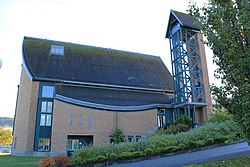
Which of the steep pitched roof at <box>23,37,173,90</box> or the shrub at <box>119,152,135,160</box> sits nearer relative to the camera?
the shrub at <box>119,152,135,160</box>

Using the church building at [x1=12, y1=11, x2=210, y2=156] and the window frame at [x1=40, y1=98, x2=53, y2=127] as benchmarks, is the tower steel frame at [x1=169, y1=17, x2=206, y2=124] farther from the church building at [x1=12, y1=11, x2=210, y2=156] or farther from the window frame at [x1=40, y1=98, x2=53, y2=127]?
the window frame at [x1=40, y1=98, x2=53, y2=127]

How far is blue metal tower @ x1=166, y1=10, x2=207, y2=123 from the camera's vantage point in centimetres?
2350

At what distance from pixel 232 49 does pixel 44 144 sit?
20007mm

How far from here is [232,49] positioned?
563 cm

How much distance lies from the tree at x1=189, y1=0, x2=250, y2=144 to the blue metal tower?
17108 mm

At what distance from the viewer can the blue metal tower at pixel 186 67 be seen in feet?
77.1

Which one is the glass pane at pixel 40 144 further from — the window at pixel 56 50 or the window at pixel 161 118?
the window at pixel 161 118

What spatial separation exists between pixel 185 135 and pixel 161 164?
154 inches

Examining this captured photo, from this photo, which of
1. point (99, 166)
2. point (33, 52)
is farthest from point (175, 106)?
point (33, 52)

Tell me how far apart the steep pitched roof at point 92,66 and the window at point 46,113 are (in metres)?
2.66

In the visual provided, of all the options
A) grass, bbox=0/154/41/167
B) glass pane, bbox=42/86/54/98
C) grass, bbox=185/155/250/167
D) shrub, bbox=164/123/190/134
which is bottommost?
grass, bbox=0/154/41/167

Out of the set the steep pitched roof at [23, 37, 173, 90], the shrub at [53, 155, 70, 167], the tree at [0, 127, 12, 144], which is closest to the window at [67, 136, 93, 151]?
the steep pitched roof at [23, 37, 173, 90]

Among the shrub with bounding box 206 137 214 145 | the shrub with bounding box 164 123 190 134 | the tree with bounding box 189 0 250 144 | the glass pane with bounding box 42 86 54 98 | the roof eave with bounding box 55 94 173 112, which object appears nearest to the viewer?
the tree with bounding box 189 0 250 144

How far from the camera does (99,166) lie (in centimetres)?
1151
